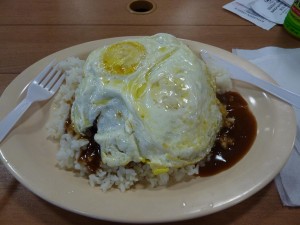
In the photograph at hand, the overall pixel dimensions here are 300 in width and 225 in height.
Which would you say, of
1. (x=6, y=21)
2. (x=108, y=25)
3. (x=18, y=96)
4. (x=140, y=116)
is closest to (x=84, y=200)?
(x=140, y=116)

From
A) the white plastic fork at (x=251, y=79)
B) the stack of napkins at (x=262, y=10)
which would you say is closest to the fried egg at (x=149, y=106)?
the white plastic fork at (x=251, y=79)

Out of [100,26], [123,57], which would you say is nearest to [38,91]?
[123,57]

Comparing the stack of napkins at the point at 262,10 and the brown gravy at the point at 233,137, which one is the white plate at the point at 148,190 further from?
the stack of napkins at the point at 262,10

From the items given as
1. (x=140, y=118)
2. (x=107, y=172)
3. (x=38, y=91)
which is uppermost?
(x=140, y=118)

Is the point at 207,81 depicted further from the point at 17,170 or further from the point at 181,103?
the point at 17,170

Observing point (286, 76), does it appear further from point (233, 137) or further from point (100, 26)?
point (100, 26)

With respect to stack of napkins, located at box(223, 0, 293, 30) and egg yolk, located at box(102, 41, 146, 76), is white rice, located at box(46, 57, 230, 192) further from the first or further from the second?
stack of napkins, located at box(223, 0, 293, 30)
